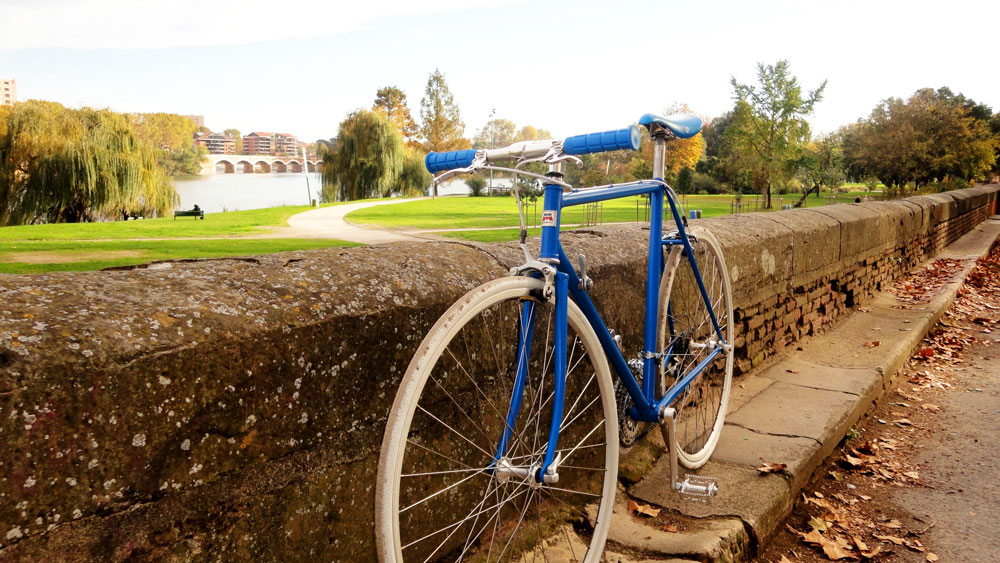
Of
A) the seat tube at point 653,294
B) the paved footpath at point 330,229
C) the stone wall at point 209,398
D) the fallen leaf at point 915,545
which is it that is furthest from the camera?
the paved footpath at point 330,229

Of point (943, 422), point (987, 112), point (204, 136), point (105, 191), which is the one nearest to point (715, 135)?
point (987, 112)

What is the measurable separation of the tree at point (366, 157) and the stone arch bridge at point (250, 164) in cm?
3984

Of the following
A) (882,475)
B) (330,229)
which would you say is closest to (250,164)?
(330,229)

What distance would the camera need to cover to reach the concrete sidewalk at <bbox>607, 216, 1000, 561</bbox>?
2.63 meters

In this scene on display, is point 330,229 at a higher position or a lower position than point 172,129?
lower

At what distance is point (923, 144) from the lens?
131 ft

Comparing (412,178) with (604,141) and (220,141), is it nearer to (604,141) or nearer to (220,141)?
(604,141)

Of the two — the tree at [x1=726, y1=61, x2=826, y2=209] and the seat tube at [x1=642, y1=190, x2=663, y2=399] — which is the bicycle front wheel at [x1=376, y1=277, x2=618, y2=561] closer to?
the seat tube at [x1=642, y1=190, x2=663, y2=399]

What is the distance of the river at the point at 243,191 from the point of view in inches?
2125

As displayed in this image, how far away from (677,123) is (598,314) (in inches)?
41.7

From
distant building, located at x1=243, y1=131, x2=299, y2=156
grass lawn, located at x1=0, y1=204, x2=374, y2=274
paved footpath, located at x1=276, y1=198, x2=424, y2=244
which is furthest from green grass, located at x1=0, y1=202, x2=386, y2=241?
distant building, located at x1=243, y1=131, x2=299, y2=156

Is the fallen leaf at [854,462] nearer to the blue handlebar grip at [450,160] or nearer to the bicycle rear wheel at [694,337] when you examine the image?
the bicycle rear wheel at [694,337]

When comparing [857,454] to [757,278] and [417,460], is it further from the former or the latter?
[417,460]

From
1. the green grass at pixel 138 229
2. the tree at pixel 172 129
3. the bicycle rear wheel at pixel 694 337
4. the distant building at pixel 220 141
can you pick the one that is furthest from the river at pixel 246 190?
the bicycle rear wheel at pixel 694 337
